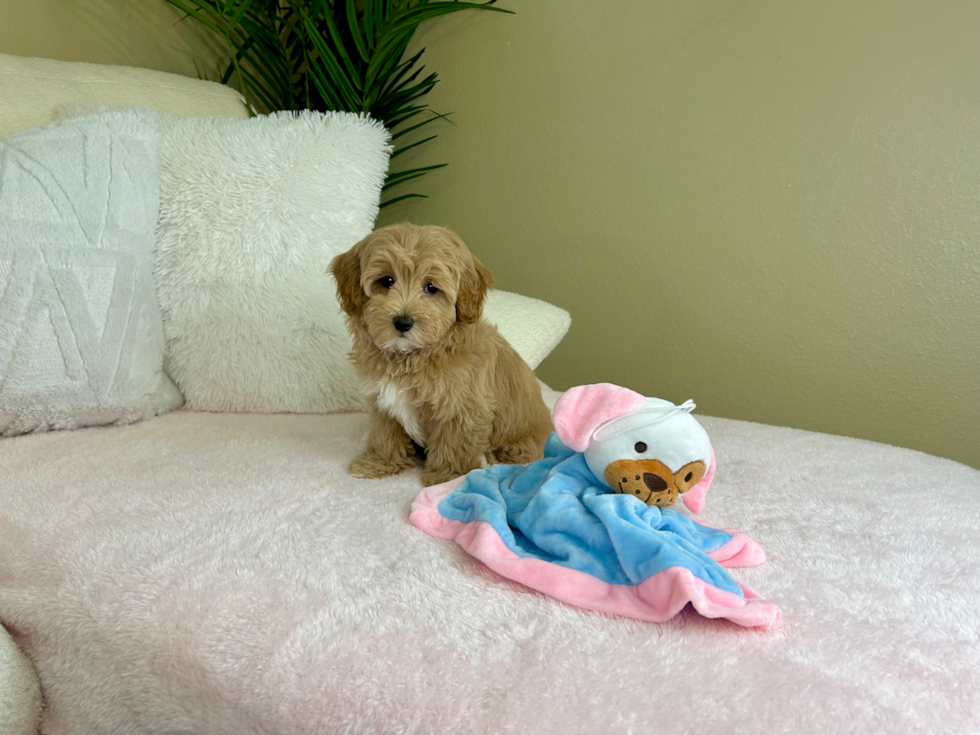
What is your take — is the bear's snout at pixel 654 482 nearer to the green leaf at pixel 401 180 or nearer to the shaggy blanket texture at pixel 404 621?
the shaggy blanket texture at pixel 404 621

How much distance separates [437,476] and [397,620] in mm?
535

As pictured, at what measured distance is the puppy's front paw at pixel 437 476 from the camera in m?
1.35

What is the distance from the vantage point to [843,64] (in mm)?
1800

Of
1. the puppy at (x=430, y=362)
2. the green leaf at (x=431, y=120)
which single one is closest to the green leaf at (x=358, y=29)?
the green leaf at (x=431, y=120)

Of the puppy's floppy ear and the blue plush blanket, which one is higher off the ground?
the puppy's floppy ear

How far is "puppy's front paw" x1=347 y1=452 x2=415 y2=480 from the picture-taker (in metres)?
1.36

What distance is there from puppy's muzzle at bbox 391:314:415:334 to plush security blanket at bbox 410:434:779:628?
305 mm

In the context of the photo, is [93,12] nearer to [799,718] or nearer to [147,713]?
[147,713]

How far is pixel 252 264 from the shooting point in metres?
1.65

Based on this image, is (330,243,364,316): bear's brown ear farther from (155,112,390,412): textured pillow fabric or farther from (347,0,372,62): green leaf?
(347,0,372,62): green leaf

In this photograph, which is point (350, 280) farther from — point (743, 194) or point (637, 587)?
point (743, 194)

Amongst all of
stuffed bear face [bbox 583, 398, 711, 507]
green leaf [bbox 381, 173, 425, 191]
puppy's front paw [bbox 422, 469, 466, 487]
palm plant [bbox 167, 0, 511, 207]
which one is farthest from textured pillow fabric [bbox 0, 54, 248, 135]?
stuffed bear face [bbox 583, 398, 711, 507]

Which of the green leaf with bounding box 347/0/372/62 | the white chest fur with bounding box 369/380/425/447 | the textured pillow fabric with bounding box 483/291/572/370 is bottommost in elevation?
the white chest fur with bounding box 369/380/425/447

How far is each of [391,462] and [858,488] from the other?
0.95 meters
